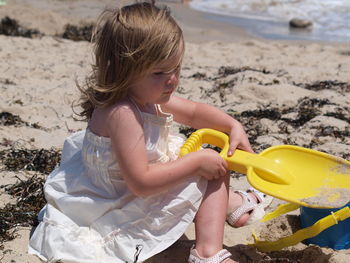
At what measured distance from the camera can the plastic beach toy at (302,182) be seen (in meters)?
2.04

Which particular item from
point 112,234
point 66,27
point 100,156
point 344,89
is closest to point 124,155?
point 100,156

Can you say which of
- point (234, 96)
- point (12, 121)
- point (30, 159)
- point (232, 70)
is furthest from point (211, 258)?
point (232, 70)

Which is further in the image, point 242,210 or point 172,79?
point 242,210

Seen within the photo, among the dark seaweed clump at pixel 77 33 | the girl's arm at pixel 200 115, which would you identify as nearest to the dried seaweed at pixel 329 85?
the girl's arm at pixel 200 115

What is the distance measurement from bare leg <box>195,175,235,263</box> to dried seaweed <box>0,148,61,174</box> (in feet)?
3.32

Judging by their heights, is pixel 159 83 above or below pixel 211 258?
above

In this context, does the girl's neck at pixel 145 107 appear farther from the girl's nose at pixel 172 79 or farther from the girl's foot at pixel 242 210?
the girl's foot at pixel 242 210

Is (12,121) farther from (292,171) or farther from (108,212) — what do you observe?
(292,171)

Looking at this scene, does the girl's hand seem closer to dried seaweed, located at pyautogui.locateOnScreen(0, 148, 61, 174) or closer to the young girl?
the young girl

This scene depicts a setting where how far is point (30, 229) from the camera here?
7.71 feet

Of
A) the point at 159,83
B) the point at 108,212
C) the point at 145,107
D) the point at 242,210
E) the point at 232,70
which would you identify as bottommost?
the point at 232,70

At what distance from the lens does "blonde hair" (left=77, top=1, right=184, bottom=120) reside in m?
2.04

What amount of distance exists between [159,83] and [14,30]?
12.9 ft

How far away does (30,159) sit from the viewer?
2.88 metres
